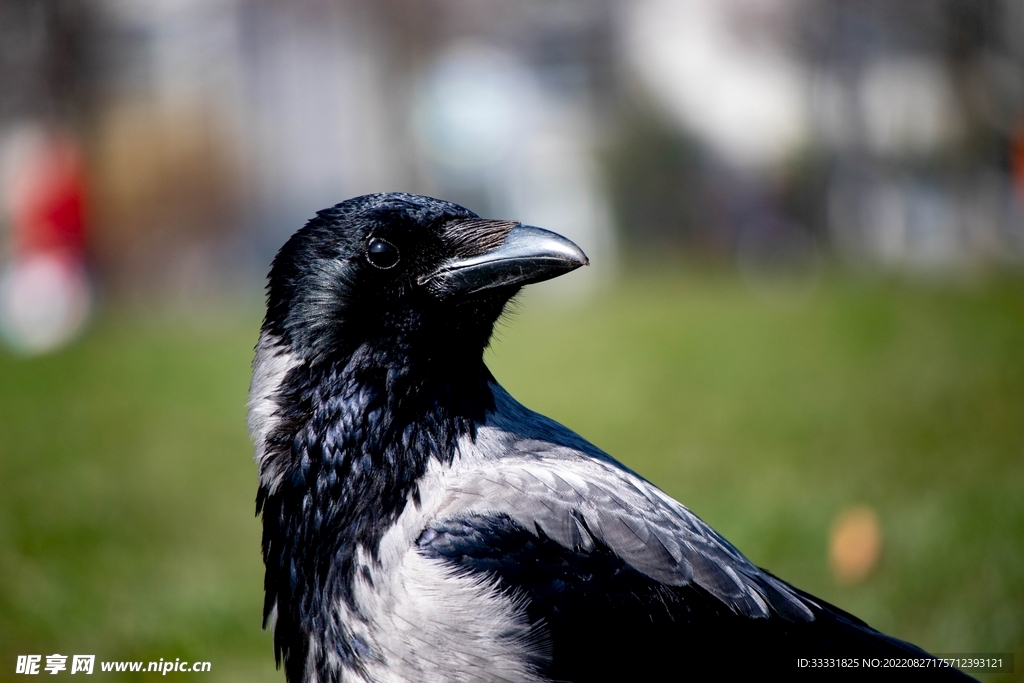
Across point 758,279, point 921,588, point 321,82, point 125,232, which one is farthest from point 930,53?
point 921,588

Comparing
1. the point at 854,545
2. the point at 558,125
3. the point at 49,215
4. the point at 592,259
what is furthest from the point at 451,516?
the point at 558,125

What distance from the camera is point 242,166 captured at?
27.9 m

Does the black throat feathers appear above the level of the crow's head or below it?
below

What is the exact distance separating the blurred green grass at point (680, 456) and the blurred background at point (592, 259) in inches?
1.0

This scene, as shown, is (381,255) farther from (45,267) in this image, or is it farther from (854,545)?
(45,267)

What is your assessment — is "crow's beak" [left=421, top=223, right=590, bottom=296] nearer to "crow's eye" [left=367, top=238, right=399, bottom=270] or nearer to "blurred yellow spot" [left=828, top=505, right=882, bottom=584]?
"crow's eye" [left=367, top=238, right=399, bottom=270]

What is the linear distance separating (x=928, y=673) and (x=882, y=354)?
18.1 ft

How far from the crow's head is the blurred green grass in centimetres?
164

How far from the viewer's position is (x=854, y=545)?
4.12 meters

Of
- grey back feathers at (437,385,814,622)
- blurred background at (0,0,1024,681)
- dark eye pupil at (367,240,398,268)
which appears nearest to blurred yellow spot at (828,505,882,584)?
blurred background at (0,0,1024,681)

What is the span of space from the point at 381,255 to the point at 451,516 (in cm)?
67

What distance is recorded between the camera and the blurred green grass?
377 centimetres

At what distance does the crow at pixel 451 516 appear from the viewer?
2.15m

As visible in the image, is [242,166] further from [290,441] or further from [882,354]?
[290,441]
